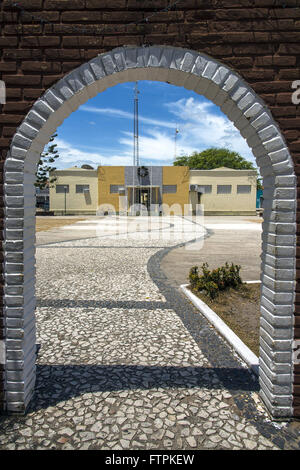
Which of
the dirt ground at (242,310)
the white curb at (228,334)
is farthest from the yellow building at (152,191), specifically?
the white curb at (228,334)

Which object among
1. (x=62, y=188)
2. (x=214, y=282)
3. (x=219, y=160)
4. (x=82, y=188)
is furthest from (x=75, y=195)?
(x=214, y=282)

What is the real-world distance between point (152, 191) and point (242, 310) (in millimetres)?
32352

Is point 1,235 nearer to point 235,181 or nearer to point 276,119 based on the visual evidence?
point 276,119

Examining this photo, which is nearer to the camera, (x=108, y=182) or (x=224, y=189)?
(x=108, y=182)

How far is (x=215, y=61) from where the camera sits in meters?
2.68

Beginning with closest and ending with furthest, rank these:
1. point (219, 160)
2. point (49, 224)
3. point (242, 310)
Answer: point (242, 310)
point (49, 224)
point (219, 160)

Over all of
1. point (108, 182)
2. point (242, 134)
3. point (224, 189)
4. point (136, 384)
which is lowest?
point (136, 384)

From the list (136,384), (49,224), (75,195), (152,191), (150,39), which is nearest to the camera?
(150,39)

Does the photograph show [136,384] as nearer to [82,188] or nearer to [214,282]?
[214,282]

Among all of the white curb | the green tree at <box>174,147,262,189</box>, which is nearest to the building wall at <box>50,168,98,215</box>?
the green tree at <box>174,147,262,189</box>

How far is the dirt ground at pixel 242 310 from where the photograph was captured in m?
4.54

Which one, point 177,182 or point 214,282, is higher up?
point 177,182

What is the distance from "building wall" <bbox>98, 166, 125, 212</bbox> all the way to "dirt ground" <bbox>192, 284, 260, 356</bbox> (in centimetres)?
3183

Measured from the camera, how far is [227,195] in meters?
38.9
